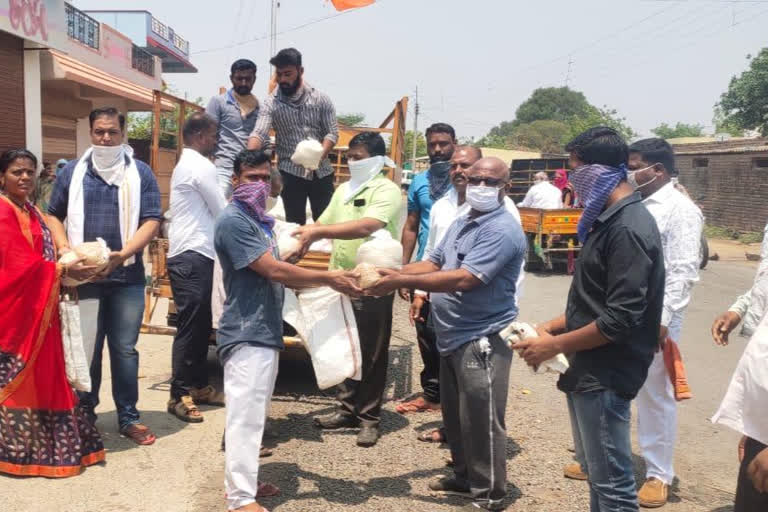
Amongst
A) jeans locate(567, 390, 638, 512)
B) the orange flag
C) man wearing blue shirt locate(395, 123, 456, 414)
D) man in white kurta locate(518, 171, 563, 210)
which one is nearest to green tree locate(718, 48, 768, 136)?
man in white kurta locate(518, 171, 563, 210)

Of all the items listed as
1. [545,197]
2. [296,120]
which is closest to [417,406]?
[296,120]

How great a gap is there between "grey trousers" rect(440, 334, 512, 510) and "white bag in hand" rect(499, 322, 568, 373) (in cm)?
54

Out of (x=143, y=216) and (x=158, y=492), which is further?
(x=143, y=216)

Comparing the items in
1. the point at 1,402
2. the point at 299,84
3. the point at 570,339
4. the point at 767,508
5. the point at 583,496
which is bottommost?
the point at 583,496

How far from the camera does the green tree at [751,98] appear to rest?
2842 cm

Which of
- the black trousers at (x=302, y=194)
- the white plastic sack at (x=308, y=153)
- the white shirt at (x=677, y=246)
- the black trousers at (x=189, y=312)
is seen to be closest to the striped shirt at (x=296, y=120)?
the black trousers at (x=302, y=194)

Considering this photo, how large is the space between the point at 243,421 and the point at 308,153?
9.17ft

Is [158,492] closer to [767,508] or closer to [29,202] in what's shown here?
[29,202]

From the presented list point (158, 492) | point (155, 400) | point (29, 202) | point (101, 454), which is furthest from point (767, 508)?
point (155, 400)

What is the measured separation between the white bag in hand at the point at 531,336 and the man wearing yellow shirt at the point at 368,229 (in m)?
1.70

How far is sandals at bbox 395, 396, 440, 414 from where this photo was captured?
5.61 meters

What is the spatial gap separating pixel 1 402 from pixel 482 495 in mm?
2810

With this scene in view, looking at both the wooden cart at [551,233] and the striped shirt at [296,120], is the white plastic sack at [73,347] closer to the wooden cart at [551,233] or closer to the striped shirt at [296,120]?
the striped shirt at [296,120]

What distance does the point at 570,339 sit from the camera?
112 inches
